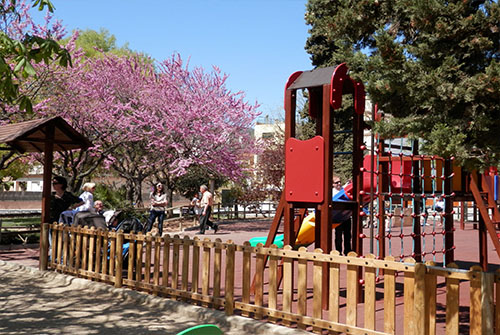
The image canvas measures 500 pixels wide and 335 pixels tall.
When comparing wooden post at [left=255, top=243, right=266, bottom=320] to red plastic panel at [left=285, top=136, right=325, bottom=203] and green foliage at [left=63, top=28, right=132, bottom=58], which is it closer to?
red plastic panel at [left=285, top=136, right=325, bottom=203]

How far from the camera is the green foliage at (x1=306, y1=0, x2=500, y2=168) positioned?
13.7 feet

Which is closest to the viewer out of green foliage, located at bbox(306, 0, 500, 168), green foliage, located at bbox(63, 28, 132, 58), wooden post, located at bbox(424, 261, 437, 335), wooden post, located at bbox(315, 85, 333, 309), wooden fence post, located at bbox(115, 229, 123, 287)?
green foliage, located at bbox(306, 0, 500, 168)

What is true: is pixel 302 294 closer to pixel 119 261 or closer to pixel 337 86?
pixel 337 86

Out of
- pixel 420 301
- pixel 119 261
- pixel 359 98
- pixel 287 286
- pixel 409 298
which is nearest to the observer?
pixel 420 301

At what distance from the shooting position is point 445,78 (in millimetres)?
4312

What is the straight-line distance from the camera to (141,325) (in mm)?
6305

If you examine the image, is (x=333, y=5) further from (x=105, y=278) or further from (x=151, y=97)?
(x=151, y=97)

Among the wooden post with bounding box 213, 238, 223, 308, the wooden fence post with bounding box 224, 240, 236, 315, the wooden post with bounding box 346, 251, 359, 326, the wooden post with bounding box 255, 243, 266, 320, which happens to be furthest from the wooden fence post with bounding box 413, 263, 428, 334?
the wooden post with bounding box 213, 238, 223, 308

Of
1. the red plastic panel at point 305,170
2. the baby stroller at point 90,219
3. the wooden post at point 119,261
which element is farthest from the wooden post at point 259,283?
the baby stroller at point 90,219

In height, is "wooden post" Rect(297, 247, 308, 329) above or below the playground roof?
below

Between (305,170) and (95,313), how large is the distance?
3.11m

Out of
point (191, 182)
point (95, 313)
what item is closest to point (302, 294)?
point (95, 313)

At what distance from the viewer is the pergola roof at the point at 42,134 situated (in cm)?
971

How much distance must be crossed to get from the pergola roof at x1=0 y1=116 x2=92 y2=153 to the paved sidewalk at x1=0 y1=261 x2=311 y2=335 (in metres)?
2.50
